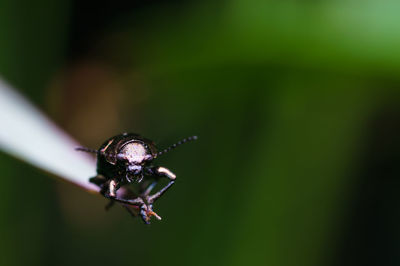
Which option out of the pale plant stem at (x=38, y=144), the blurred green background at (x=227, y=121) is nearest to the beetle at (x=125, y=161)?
the pale plant stem at (x=38, y=144)

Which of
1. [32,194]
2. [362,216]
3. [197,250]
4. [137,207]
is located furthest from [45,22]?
[362,216]

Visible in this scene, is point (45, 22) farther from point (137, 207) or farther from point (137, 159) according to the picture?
point (137, 207)

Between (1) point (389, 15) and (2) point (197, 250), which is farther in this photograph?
(2) point (197, 250)

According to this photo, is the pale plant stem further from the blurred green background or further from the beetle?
the blurred green background

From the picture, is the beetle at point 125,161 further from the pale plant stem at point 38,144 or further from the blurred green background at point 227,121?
the blurred green background at point 227,121

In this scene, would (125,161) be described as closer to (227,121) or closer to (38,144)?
(38,144)
